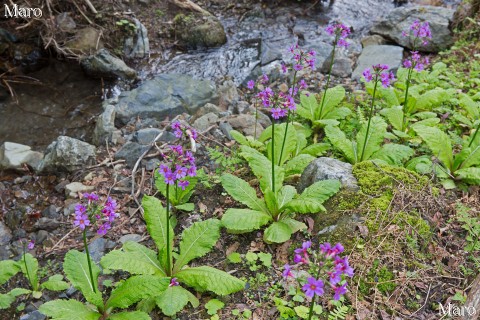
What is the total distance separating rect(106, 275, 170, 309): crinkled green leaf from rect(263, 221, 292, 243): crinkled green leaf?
42.5 inches

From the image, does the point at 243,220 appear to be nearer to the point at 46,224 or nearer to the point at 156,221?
the point at 156,221

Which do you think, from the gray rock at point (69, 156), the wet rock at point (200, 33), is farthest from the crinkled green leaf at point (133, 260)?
the wet rock at point (200, 33)

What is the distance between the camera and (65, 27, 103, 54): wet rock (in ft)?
26.9

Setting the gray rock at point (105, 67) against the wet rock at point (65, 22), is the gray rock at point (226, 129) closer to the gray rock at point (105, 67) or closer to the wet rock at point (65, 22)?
the gray rock at point (105, 67)

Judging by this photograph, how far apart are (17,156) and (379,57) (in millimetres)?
6139

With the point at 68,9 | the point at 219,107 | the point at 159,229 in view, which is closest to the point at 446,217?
the point at 159,229

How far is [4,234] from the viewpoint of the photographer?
4969 mm

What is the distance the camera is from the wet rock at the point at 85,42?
26.9 feet

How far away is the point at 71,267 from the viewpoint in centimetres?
351

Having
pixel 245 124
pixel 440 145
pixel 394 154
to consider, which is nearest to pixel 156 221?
pixel 245 124

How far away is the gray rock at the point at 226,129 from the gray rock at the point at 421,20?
452 centimetres

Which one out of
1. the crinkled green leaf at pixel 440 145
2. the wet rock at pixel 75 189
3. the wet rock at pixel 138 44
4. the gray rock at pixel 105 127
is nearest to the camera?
the crinkled green leaf at pixel 440 145

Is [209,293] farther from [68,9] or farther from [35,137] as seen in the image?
[68,9]

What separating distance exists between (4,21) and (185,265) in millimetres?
7045
